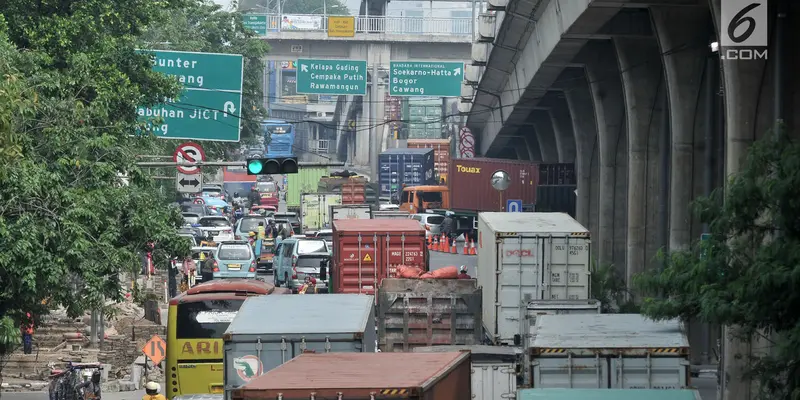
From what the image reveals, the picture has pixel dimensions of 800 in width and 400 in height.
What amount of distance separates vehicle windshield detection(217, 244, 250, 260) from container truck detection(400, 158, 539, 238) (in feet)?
36.6

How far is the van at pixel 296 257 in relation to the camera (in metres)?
40.3

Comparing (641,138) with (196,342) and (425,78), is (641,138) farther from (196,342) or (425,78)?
(425,78)

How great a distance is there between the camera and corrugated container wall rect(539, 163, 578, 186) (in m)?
51.3

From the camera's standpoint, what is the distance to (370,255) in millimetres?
29531

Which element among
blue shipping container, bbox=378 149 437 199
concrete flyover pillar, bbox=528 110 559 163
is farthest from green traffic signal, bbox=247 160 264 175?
blue shipping container, bbox=378 149 437 199

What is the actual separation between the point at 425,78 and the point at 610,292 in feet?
112

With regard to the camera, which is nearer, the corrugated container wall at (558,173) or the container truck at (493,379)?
the container truck at (493,379)

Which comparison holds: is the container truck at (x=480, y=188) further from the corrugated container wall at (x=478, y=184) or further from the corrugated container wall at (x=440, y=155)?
the corrugated container wall at (x=440, y=155)

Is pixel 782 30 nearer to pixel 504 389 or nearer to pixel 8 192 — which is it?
pixel 504 389

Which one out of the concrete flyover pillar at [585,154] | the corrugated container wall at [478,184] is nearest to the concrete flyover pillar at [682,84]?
the concrete flyover pillar at [585,154]

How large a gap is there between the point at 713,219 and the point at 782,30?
6.89 metres

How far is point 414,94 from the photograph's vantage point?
2547 inches

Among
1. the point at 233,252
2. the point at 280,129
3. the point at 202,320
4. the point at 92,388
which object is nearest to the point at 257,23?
the point at 280,129

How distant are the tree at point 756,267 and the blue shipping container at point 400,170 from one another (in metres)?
71.1
